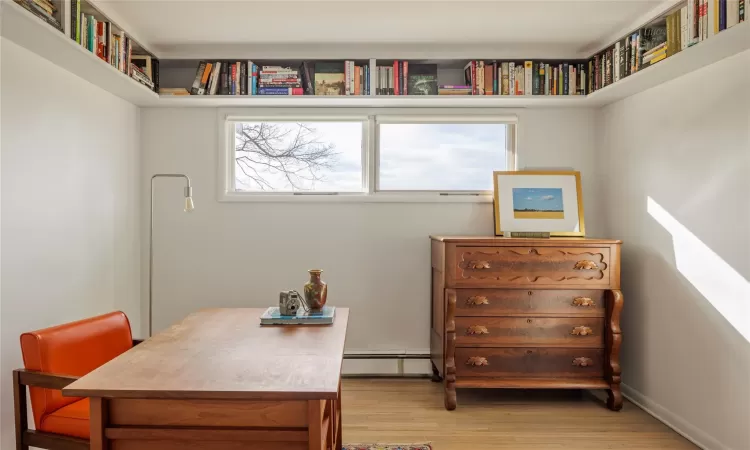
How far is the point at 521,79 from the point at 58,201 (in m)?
3.27

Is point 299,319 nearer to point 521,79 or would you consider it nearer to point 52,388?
point 52,388

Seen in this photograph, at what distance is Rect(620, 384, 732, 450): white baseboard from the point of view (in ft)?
9.27

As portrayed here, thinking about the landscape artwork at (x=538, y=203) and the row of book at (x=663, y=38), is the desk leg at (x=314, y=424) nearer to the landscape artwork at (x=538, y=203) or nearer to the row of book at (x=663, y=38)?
the row of book at (x=663, y=38)

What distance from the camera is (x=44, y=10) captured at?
2363mm

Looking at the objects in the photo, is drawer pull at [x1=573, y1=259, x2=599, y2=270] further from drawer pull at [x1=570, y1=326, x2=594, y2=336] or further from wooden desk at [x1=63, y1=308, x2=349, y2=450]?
wooden desk at [x1=63, y1=308, x2=349, y2=450]

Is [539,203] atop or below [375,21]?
below

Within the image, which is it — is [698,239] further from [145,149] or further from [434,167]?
[145,149]

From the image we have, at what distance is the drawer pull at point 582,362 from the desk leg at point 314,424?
239 cm

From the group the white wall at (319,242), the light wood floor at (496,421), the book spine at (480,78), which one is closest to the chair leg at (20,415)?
the light wood floor at (496,421)

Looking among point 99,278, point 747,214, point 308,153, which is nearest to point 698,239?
→ point 747,214

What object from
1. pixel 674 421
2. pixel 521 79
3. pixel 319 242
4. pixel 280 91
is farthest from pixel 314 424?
pixel 521 79

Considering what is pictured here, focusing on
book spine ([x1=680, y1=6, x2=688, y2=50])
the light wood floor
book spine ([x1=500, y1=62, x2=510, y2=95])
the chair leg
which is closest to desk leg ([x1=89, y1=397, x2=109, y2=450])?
the chair leg

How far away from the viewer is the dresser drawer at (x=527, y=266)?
11.1ft

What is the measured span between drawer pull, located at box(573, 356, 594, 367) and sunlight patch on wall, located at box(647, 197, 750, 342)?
861 millimetres
